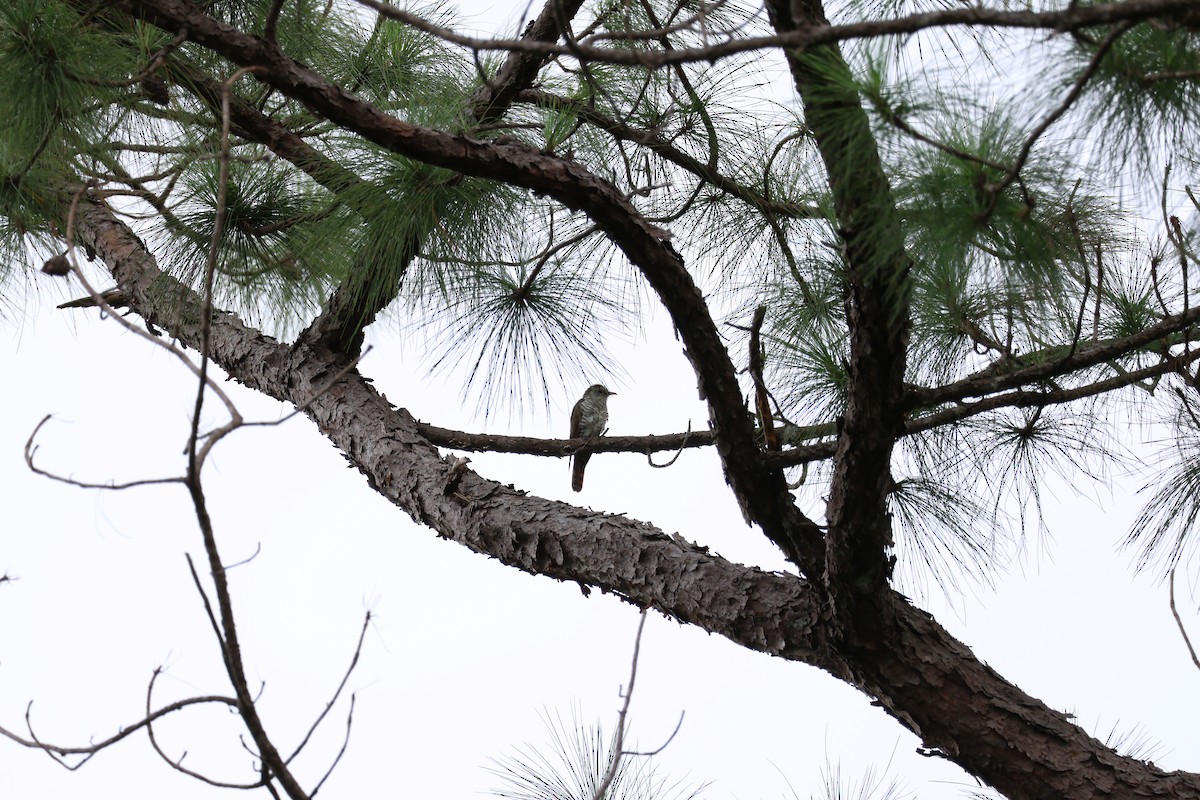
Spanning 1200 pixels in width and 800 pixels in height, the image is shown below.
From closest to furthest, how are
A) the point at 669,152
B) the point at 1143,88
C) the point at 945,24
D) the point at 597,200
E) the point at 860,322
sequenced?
the point at 945,24 < the point at 1143,88 < the point at 860,322 < the point at 597,200 < the point at 669,152

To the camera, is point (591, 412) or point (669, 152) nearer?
point (669, 152)

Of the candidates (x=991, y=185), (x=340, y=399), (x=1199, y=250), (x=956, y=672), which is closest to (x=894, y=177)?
(x=991, y=185)

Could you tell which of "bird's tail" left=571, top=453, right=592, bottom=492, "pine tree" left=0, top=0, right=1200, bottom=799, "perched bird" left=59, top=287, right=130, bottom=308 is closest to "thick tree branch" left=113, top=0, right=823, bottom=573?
"pine tree" left=0, top=0, right=1200, bottom=799

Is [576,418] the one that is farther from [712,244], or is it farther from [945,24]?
[945,24]

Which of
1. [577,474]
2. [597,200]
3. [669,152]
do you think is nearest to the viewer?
[597,200]

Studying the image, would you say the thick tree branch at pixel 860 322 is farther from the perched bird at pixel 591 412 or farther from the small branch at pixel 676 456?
the perched bird at pixel 591 412

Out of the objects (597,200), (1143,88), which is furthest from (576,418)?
(1143,88)

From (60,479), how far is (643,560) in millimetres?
680

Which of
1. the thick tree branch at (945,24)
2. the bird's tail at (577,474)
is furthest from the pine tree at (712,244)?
the bird's tail at (577,474)

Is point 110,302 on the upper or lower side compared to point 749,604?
upper

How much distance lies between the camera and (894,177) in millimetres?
845

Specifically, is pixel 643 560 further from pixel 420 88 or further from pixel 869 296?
pixel 420 88

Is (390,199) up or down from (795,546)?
up

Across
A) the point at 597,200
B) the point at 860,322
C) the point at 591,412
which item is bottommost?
the point at 860,322
